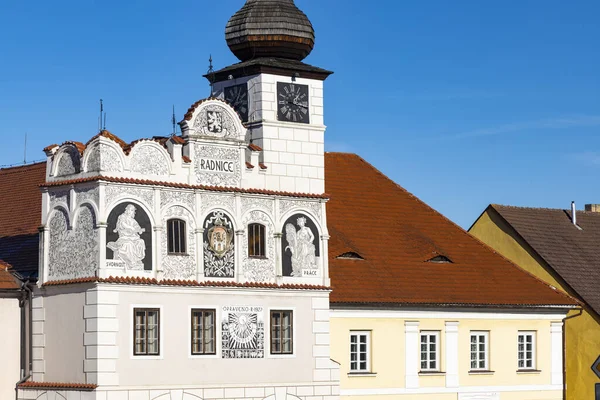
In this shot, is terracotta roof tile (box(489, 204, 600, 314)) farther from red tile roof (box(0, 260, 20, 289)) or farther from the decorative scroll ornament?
red tile roof (box(0, 260, 20, 289))

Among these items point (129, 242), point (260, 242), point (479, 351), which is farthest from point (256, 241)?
point (479, 351)

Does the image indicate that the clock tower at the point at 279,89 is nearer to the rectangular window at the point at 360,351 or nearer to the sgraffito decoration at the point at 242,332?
the sgraffito decoration at the point at 242,332

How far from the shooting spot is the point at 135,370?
144 feet

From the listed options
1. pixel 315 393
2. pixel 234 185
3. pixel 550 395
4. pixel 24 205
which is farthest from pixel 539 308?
pixel 24 205

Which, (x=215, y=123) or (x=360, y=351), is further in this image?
(x=360, y=351)

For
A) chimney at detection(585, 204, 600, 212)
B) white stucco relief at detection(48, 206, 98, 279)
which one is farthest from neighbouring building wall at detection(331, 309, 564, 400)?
chimney at detection(585, 204, 600, 212)

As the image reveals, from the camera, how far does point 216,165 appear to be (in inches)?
1827

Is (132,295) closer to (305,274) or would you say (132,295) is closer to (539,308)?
(305,274)

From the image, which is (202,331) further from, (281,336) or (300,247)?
(300,247)

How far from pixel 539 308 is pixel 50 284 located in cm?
1961

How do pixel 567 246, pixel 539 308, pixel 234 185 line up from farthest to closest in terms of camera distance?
pixel 567 246, pixel 539 308, pixel 234 185

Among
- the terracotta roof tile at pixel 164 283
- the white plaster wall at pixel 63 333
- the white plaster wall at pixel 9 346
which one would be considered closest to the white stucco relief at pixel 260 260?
the terracotta roof tile at pixel 164 283

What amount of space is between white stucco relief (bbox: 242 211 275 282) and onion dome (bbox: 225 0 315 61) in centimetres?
567

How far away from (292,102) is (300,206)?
355cm
